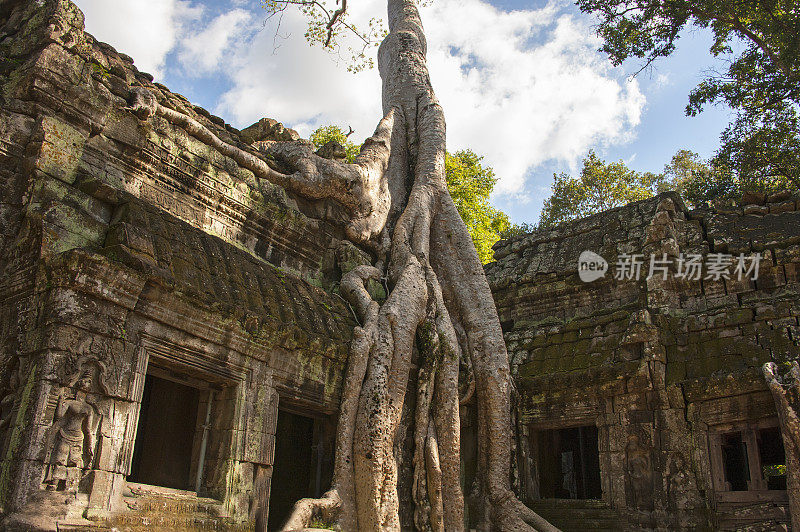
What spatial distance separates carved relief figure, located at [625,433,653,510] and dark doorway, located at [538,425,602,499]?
113 cm

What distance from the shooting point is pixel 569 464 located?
32.5ft

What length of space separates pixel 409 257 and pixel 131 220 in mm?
3318

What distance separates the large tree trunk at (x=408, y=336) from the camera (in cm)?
550

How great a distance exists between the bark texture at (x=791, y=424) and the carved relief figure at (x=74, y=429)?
555 centimetres

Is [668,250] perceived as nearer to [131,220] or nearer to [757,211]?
[757,211]

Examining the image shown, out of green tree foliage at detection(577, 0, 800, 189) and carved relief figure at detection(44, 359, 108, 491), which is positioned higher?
green tree foliage at detection(577, 0, 800, 189)

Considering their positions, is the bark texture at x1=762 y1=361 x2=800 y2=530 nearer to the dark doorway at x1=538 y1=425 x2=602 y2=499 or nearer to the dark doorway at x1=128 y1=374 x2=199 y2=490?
the dark doorway at x1=538 y1=425 x2=602 y2=499

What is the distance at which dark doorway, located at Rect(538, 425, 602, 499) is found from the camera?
8016 millimetres

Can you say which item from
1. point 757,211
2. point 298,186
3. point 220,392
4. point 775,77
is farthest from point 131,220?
point 775,77

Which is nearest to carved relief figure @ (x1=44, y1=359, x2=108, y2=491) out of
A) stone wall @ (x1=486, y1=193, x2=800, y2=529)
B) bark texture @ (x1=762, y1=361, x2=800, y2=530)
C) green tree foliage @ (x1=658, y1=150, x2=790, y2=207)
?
stone wall @ (x1=486, y1=193, x2=800, y2=529)

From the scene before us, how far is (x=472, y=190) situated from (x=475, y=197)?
0.82 ft

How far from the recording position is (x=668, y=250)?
305 inches

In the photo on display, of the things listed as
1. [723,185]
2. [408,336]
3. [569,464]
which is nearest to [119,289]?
[408,336]

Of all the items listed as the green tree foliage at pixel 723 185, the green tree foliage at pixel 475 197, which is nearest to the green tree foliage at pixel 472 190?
the green tree foliage at pixel 475 197
